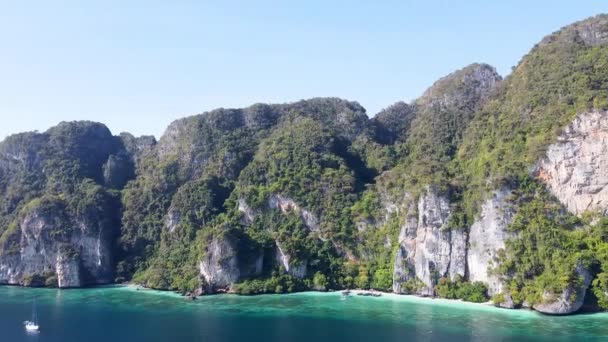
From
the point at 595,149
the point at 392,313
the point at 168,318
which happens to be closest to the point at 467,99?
the point at 595,149

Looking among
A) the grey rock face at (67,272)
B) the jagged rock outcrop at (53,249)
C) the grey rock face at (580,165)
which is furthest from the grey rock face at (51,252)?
the grey rock face at (580,165)

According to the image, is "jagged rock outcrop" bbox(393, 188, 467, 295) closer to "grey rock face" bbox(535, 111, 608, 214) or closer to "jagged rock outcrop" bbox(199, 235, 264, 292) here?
"grey rock face" bbox(535, 111, 608, 214)

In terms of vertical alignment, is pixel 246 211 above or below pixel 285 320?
above

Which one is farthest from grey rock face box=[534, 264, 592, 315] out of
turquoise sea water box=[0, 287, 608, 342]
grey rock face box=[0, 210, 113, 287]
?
grey rock face box=[0, 210, 113, 287]

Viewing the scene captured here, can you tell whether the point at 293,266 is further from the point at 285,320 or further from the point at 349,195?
the point at 285,320

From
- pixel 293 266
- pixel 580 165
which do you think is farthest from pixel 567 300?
pixel 293 266

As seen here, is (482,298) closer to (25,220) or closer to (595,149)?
(595,149)
